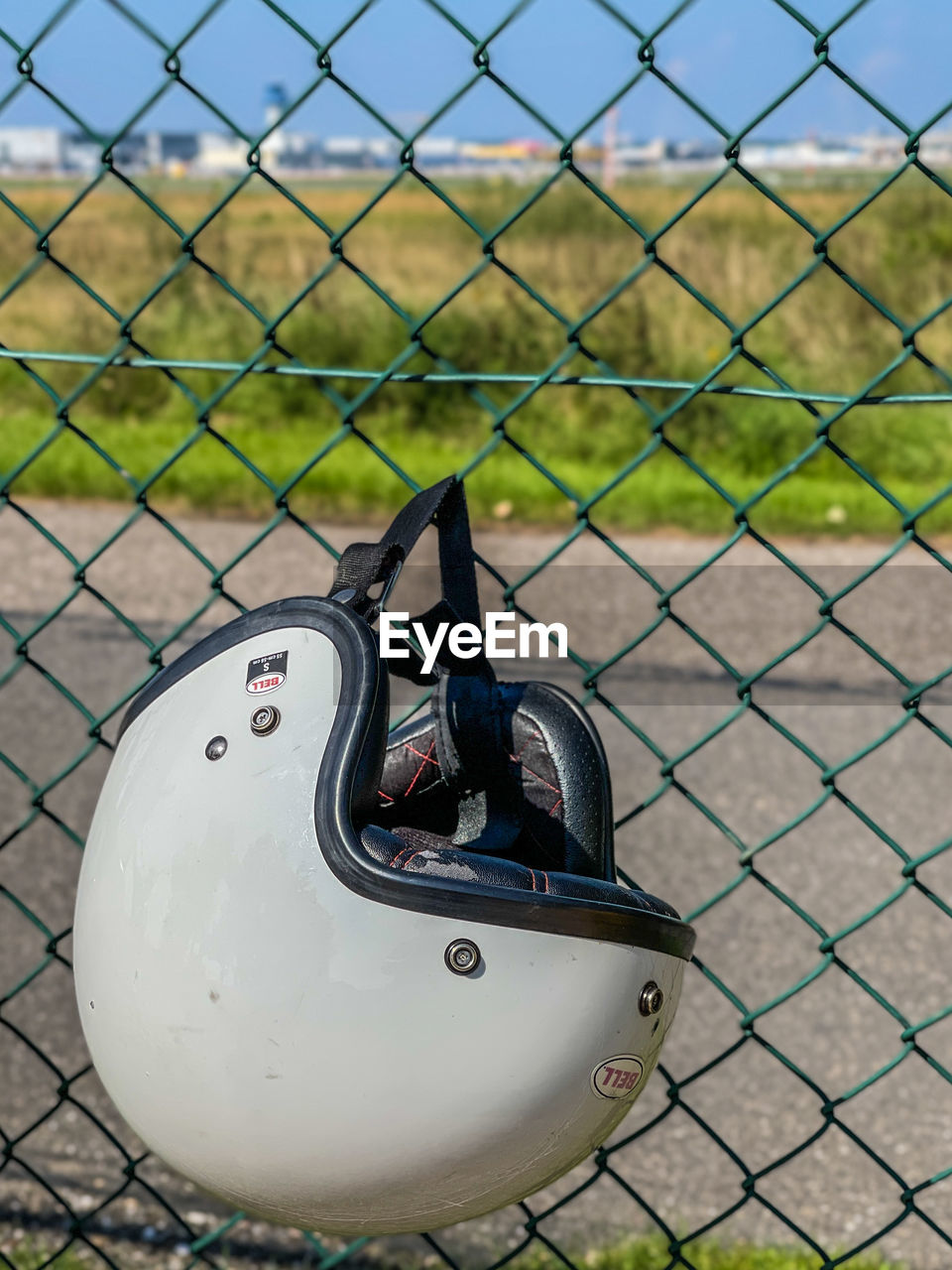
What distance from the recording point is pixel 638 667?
183 inches

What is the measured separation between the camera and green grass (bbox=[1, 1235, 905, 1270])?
2.10m

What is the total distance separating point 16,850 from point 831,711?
2599 millimetres

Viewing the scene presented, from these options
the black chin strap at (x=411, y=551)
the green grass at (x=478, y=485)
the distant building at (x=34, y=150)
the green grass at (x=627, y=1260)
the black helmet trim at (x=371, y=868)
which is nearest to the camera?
the black helmet trim at (x=371, y=868)

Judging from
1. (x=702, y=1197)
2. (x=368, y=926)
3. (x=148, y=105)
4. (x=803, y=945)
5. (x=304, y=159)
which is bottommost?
(x=304, y=159)

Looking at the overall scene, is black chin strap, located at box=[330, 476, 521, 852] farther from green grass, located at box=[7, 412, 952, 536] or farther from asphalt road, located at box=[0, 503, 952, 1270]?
green grass, located at box=[7, 412, 952, 536]

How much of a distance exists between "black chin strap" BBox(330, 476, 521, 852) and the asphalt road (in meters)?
0.31

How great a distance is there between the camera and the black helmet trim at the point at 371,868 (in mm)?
1098

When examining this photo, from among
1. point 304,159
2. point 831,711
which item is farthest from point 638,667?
point 304,159

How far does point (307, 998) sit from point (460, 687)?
378mm

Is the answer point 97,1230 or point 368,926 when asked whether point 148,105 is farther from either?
point 97,1230

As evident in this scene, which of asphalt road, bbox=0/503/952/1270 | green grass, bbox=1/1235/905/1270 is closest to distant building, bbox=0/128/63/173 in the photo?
asphalt road, bbox=0/503/952/1270

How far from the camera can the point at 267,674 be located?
120 centimetres

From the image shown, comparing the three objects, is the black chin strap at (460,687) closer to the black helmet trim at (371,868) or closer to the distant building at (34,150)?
the black helmet trim at (371,868)

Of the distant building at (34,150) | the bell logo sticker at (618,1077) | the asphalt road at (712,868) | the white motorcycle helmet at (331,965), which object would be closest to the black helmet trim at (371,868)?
the white motorcycle helmet at (331,965)
